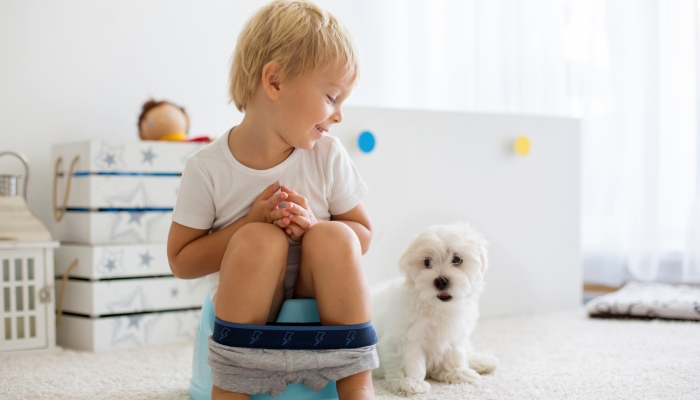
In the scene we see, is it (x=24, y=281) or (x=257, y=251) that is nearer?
(x=257, y=251)

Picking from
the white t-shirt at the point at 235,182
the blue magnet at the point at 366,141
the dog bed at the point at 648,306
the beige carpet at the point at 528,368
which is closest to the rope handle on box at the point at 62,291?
the beige carpet at the point at 528,368

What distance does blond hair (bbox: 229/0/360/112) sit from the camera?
87cm

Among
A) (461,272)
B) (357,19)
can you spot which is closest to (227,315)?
(461,272)

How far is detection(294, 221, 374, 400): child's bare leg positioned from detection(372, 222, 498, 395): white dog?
0.80ft

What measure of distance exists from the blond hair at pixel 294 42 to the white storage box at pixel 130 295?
67 cm

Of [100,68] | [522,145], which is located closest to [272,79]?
[522,145]

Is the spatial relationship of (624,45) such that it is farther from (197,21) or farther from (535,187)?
(197,21)

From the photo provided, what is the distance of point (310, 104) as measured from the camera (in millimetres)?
885

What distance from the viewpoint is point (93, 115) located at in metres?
1.78

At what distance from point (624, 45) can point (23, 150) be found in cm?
188

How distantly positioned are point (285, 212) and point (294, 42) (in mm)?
234

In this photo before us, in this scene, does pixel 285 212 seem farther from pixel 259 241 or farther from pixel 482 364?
pixel 482 364

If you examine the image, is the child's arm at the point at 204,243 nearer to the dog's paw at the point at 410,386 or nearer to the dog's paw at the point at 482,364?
the dog's paw at the point at 410,386

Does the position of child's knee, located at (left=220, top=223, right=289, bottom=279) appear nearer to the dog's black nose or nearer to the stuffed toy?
the dog's black nose
